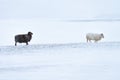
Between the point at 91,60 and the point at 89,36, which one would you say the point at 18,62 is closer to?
the point at 91,60

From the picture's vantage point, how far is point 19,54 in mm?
12375

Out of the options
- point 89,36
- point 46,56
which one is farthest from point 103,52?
point 89,36

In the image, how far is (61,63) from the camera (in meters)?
10.4

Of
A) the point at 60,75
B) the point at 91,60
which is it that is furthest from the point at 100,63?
the point at 60,75

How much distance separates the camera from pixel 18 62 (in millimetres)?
10773

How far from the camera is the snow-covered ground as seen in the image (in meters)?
8.70

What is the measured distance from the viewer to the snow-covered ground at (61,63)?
8.70 meters

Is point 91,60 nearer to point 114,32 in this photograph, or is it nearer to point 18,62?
point 18,62

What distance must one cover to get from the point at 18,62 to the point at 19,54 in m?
1.61

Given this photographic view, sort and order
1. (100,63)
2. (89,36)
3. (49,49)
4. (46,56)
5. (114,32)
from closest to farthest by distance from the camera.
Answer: (100,63)
(46,56)
(49,49)
(89,36)
(114,32)

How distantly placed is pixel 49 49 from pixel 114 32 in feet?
28.1

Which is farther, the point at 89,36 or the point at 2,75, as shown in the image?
the point at 89,36

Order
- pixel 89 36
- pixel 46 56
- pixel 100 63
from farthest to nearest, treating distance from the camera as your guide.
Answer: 1. pixel 89 36
2. pixel 46 56
3. pixel 100 63

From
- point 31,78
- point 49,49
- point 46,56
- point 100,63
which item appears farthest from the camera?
point 49,49
